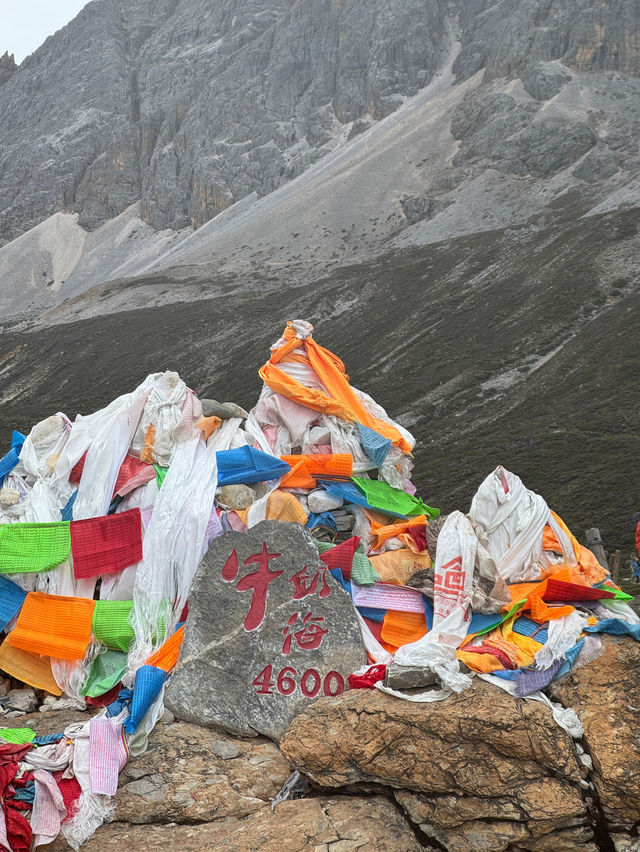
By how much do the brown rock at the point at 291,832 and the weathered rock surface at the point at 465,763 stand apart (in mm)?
116

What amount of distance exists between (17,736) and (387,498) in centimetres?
339

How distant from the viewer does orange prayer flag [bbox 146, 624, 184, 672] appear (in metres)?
5.16

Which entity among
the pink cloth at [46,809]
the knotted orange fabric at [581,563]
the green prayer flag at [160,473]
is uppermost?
the green prayer flag at [160,473]

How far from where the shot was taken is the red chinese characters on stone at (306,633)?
5000 mm

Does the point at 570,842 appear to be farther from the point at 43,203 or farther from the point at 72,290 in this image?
the point at 43,203

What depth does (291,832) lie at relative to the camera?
3672 mm

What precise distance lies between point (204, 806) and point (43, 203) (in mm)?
99227

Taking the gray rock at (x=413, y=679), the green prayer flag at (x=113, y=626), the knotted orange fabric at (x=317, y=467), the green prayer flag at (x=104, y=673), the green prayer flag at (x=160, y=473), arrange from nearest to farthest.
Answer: the gray rock at (x=413, y=679) < the green prayer flag at (x=104, y=673) < the green prayer flag at (x=113, y=626) < the green prayer flag at (x=160, y=473) < the knotted orange fabric at (x=317, y=467)

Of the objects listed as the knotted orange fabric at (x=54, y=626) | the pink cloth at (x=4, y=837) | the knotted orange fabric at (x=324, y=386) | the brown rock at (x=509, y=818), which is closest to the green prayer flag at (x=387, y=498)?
the knotted orange fabric at (x=324, y=386)

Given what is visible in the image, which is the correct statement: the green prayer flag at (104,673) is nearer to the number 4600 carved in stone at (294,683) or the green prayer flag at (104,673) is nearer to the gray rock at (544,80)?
the number 4600 carved in stone at (294,683)

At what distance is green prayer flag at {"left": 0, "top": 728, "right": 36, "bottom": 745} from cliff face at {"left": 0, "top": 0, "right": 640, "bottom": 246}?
211 ft

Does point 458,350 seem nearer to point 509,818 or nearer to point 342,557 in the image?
point 342,557

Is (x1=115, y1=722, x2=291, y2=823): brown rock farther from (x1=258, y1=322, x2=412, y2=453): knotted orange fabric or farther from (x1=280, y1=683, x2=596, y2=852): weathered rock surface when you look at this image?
(x1=258, y1=322, x2=412, y2=453): knotted orange fabric

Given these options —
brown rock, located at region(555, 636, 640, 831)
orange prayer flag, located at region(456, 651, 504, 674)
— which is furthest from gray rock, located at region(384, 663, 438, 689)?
brown rock, located at region(555, 636, 640, 831)
